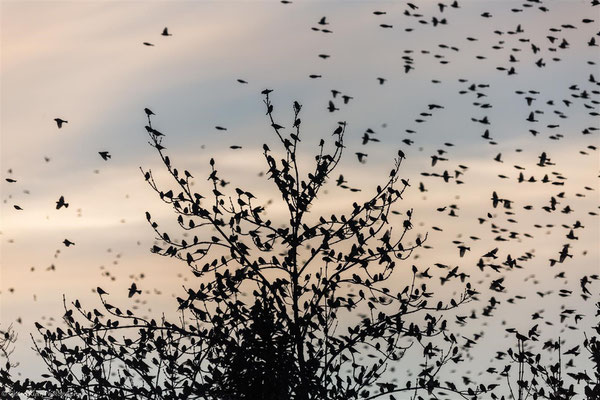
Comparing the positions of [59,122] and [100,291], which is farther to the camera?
[59,122]

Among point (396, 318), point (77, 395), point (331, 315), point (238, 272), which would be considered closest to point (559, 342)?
point (396, 318)

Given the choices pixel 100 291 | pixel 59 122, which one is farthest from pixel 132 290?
pixel 59 122

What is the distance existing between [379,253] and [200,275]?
12.2ft

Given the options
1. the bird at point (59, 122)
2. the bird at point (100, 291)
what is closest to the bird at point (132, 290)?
the bird at point (100, 291)

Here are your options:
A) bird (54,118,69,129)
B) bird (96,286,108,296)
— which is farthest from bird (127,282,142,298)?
bird (54,118,69,129)

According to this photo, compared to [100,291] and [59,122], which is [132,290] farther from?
[59,122]

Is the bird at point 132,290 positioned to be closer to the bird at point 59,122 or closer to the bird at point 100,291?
the bird at point 100,291

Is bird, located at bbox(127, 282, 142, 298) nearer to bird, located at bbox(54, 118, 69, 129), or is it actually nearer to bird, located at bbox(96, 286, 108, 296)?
bird, located at bbox(96, 286, 108, 296)

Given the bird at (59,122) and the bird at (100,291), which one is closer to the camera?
the bird at (100,291)

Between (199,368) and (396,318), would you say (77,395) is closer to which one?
(199,368)

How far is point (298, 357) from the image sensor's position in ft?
63.4

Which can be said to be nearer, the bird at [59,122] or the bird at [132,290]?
the bird at [132,290]

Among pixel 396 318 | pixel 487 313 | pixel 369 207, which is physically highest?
pixel 369 207

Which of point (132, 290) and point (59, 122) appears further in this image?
point (59, 122)
